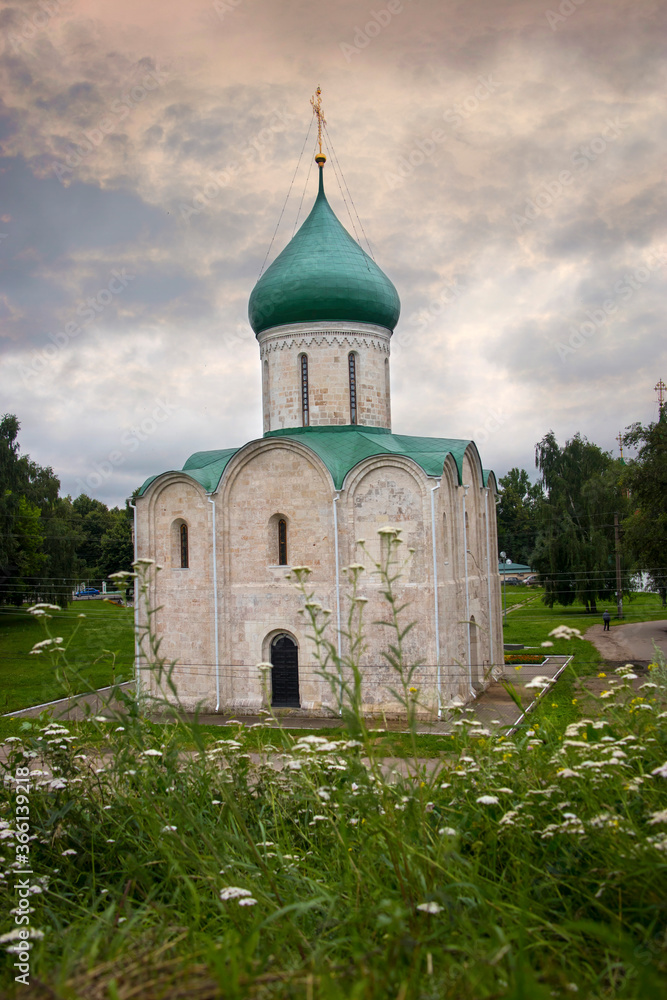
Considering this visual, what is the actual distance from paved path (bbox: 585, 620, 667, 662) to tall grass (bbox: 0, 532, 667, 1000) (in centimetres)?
1484

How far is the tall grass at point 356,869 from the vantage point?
237cm

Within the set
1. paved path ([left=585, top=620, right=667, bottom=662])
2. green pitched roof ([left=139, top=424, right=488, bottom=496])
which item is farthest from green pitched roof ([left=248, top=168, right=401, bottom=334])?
paved path ([left=585, top=620, right=667, bottom=662])

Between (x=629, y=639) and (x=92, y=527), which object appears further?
(x=92, y=527)

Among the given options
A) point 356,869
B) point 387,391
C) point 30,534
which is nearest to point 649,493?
point 387,391

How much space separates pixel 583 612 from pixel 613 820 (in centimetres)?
2989

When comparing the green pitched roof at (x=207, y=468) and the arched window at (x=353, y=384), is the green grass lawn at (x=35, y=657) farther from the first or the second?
the arched window at (x=353, y=384)

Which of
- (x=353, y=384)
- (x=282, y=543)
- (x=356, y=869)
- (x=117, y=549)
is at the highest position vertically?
(x=353, y=384)

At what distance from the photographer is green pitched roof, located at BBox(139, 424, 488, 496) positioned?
13766mm

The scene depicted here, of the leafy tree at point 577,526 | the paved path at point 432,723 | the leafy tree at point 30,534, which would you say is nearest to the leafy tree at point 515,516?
the leafy tree at point 577,526

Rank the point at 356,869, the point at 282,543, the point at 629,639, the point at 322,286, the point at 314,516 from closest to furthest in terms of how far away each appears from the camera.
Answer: the point at 356,869 → the point at 314,516 → the point at 282,543 → the point at 322,286 → the point at 629,639

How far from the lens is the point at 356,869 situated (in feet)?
11.0

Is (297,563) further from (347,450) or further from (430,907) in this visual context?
(430,907)

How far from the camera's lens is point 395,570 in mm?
13492

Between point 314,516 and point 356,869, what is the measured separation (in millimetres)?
10683
